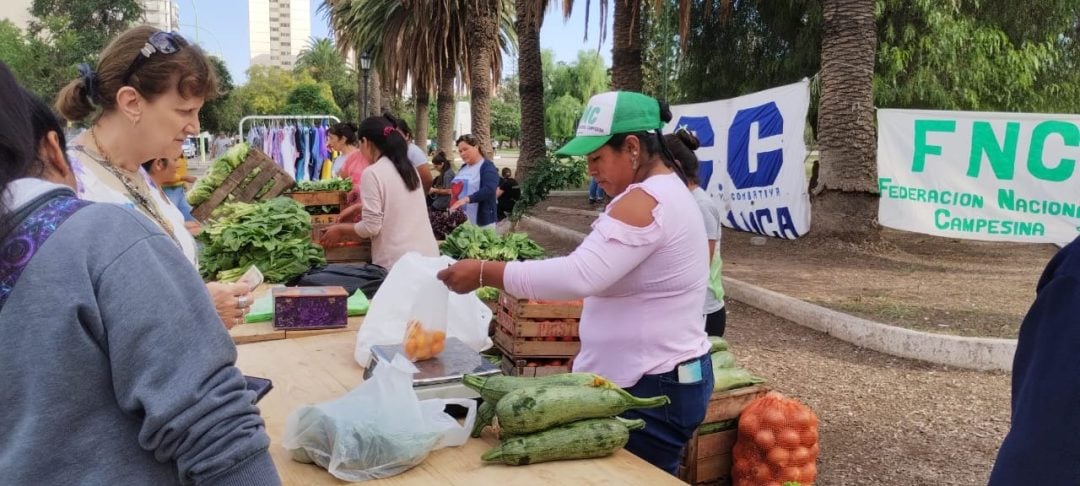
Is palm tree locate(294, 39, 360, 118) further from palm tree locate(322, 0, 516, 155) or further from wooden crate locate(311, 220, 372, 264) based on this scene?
wooden crate locate(311, 220, 372, 264)

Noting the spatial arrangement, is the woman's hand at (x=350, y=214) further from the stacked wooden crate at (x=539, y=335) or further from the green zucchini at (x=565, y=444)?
the green zucchini at (x=565, y=444)

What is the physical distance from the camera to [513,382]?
8.14 ft

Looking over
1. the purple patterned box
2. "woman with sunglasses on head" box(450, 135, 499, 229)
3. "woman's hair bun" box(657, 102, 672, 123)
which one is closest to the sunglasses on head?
"woman's hair bun" box(657, 102, 672, 123)

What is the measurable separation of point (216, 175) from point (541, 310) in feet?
14.3

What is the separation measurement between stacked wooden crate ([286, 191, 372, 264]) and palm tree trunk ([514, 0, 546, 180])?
8.80 metres

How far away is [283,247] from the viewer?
5.05 metres

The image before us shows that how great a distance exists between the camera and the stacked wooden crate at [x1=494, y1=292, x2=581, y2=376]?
11.9 ft

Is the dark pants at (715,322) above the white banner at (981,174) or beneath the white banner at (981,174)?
beneath

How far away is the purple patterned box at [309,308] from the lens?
3.77 metres

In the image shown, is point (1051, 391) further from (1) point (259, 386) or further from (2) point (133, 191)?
(2) point (133, 191)

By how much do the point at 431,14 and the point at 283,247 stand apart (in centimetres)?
1816

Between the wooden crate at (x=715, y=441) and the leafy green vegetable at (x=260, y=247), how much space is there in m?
2.62

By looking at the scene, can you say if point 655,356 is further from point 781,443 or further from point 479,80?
point 479,80

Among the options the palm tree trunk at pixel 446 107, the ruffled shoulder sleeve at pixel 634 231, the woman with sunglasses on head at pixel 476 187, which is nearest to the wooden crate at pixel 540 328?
the ruffled shoulder sleeve at pixel 634 231
